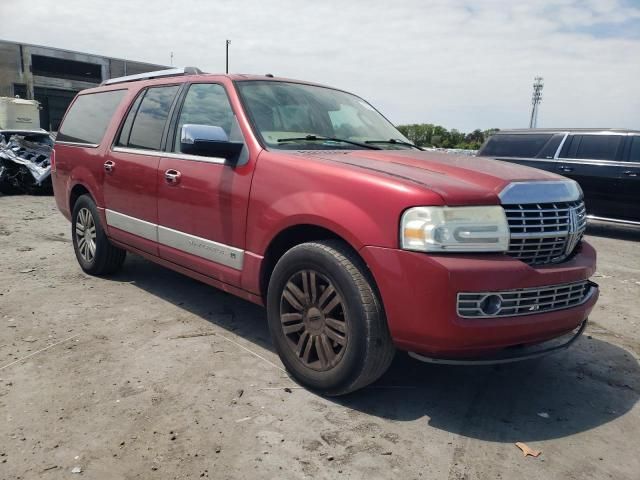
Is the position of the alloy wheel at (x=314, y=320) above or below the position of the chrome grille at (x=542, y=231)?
below

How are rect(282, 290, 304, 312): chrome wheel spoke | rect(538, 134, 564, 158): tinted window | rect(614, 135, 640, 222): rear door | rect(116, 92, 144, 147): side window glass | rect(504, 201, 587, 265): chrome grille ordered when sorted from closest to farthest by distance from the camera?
rect(504, 201, 587, 265): chrome grille → rect(282, 290, 304, 312): chrome wheel spoke → rect(116, 92, 144, 147): side window glass → rect(614, 135, 640, 222): rear door → rect(538, 134, 564, 158): tinted window

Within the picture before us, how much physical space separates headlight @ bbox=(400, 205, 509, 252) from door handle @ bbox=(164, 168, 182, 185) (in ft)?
6.47

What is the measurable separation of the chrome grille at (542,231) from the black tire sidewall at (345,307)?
2.70 feet

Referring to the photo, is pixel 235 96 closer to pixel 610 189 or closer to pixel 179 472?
pixel 179 472

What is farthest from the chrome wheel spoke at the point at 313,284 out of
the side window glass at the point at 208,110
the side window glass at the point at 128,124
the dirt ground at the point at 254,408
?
the side window glass at the point at 128,124

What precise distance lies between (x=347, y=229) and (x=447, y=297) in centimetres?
62

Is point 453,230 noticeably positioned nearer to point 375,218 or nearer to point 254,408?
point 375,218

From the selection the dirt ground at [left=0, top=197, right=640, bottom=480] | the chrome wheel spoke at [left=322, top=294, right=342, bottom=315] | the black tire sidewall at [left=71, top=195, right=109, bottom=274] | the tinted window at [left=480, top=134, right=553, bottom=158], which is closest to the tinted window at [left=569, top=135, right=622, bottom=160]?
the tinted window at [left=480, top=134, right=553, bottom=158]

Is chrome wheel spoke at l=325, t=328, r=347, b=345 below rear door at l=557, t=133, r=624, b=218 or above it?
below

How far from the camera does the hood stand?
8.66 feet

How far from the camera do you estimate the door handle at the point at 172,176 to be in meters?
3.90

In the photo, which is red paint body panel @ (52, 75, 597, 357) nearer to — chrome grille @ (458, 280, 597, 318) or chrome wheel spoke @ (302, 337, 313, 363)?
chrome grille @ (458, 280, 597, 318)

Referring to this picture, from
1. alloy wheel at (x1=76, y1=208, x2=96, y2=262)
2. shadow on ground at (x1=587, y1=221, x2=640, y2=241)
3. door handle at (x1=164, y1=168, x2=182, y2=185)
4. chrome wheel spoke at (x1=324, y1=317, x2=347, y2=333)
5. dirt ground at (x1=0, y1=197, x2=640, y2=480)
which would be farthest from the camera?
shadow on ground at (x1=587, y1=221, x2=640, y2=241)

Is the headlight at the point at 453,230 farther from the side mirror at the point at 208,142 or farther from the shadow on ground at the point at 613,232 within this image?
the shadow on ground at the point at 613,232
